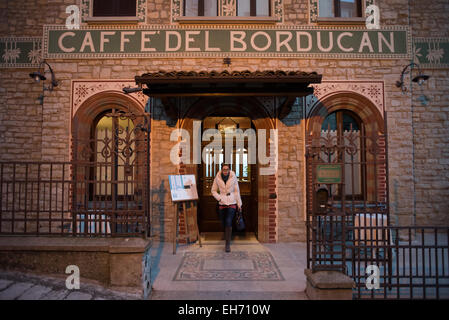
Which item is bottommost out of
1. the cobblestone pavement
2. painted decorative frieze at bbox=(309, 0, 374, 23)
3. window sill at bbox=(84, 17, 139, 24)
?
the cobblestone pavement

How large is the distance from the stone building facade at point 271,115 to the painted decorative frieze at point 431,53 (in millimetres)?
25

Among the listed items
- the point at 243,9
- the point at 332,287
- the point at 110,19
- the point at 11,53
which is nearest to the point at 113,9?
the point at 110,19

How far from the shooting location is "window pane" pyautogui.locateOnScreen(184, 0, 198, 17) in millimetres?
7306

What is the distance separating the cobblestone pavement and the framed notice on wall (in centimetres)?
250

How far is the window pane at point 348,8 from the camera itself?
7.44m

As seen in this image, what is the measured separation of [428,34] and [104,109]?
8.28m

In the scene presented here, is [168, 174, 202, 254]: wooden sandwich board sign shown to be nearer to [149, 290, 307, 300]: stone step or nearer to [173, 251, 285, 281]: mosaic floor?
[173, 251, 285, 281]: mosaic floor

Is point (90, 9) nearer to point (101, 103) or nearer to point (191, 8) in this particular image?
point (101, 103)

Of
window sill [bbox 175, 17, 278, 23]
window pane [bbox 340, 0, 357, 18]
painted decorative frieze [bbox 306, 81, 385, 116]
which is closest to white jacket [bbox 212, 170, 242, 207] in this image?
painted decorative frieze [bbox 306, 81, 385, 116]

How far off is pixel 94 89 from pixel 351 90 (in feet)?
20.4

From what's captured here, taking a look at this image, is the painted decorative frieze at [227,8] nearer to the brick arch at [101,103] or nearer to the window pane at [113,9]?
the window pane at [113,9]

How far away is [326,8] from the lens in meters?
7.38

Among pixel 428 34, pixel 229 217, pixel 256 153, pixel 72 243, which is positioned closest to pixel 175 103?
pixel 256 153

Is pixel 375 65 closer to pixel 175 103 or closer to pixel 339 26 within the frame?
pixel 339 26
